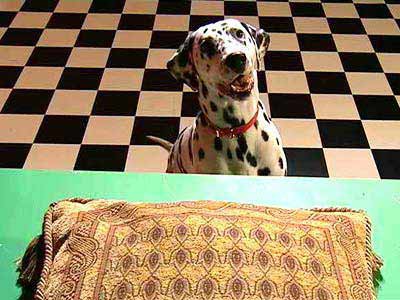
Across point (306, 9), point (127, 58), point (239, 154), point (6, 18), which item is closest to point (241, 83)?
point (239, 154)

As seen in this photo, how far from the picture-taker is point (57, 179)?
5.96 ft

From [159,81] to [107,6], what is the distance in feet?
3.07

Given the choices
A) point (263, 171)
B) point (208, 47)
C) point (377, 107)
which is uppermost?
point (208, 47)

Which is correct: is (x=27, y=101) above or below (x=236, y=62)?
below

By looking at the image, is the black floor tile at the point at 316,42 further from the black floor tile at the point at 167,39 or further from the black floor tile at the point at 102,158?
the black floor tile at the point at 102,158

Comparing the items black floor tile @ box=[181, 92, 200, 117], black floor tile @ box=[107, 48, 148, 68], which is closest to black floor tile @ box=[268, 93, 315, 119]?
black floor tile @ box=[181, 92, 200, 117]

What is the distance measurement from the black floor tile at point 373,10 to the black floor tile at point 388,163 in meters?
1.33

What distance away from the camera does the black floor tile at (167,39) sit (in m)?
3.64

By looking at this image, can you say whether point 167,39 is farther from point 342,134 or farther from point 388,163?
point 388,163

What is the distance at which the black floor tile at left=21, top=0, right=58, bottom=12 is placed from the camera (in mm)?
4020

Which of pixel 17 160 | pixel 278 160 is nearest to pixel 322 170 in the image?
pixel 278 160

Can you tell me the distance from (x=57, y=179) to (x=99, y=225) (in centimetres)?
44

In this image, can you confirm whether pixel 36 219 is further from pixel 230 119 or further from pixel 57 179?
pixel 230 119

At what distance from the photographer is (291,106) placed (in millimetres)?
3182
